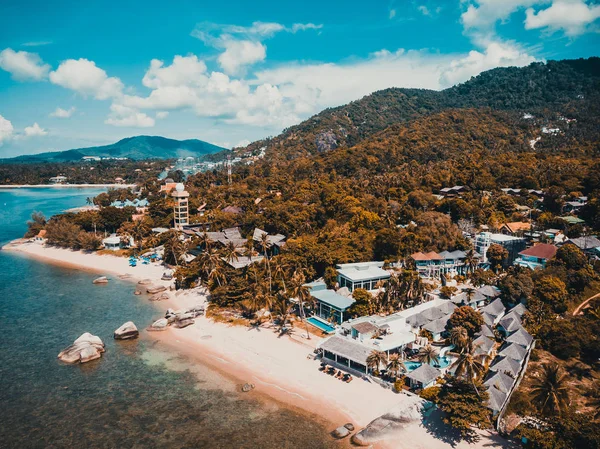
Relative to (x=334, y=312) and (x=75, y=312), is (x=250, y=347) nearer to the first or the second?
(x=334, y=312)

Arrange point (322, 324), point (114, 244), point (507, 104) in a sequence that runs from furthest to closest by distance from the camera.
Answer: point (507, 104) → point (114, 244) → point (322, 324)

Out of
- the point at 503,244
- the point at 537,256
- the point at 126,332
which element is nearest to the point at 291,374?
the point at 126,332

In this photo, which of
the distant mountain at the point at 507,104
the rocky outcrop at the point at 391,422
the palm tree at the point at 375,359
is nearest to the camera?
the rocky outcrop at the point at 391,422

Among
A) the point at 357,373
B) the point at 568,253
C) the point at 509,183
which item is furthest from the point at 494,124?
the point at 357,373

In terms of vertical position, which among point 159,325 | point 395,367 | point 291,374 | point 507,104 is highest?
point 507,104

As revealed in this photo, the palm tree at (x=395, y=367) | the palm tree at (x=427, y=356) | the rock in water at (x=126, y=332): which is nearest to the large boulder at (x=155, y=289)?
the rock in water at (x=126, y=332)

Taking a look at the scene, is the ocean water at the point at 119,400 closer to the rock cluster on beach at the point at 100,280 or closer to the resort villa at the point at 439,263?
the rock cluster on beach at the point at 100,280

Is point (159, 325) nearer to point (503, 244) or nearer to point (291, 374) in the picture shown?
point (291, 374)
